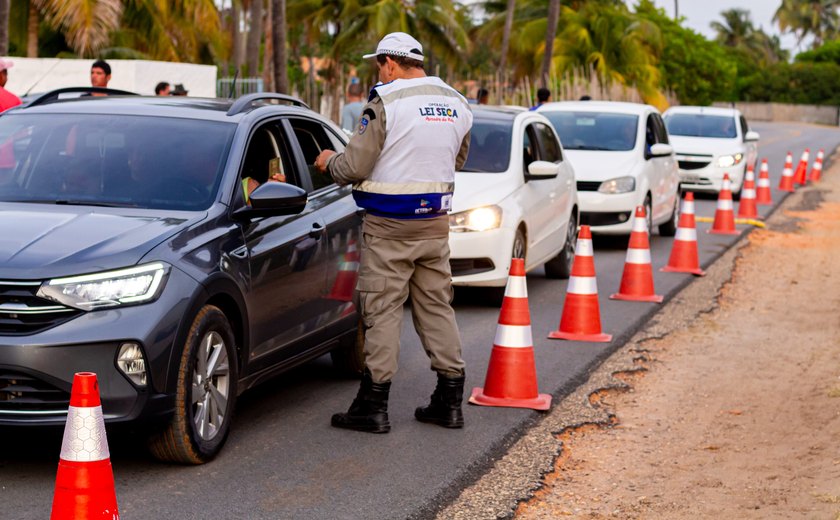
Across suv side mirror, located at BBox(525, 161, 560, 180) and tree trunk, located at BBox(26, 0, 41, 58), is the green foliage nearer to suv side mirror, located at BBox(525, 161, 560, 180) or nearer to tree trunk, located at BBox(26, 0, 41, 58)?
Result: tree trunk, located at BBox(26, 0, 41, 58)

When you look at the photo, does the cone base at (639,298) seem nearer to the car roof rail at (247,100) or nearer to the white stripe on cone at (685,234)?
the white stripe on cone at (685,234)

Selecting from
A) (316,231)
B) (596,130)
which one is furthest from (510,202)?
(596,130)

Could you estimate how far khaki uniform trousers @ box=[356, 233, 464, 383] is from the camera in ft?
22.4

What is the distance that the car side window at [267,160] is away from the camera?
6.98m

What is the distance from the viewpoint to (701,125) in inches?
1006

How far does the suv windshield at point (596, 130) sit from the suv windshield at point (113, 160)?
10105mm

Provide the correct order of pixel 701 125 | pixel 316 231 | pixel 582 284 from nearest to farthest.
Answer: pixel 316 231, pixel 582 284, pixel 701 125

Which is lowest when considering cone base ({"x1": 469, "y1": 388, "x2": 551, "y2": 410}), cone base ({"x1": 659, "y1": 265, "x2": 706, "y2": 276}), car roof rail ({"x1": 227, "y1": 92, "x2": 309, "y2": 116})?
cone base ({"x1": 469, "y1": 388, "x2": 551, "y2": 410})

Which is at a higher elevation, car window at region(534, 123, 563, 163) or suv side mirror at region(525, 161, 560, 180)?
car window at region(534, 123, 563, 163)

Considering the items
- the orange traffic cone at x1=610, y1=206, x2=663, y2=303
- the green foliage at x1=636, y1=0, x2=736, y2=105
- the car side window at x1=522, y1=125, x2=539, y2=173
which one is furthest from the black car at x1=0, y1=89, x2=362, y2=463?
the green foliage at x1=636, y1=0, x2=736, y2=105

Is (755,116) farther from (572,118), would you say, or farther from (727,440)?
(727,440)

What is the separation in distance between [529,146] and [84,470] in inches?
356

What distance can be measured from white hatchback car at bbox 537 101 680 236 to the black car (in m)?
8.12

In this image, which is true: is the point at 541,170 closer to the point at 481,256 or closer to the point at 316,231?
the point at 481,256
